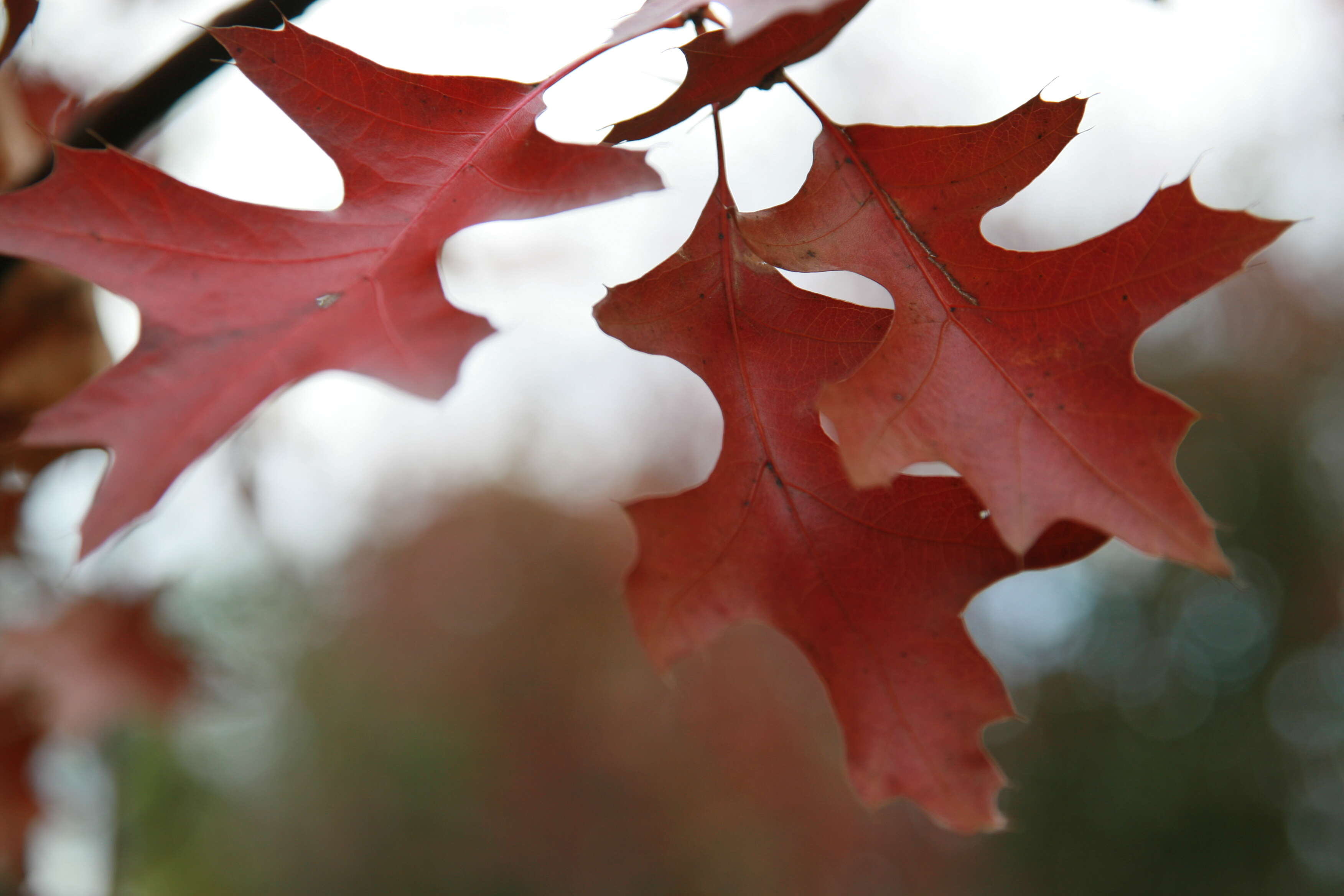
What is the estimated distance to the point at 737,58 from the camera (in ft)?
1.60

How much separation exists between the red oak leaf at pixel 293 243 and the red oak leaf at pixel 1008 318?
19 centimetres

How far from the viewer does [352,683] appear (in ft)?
22.8

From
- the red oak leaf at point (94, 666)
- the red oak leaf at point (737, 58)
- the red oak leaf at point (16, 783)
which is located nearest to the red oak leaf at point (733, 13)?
the red oak leaf at point (737, 58)

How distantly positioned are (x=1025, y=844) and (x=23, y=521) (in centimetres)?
827

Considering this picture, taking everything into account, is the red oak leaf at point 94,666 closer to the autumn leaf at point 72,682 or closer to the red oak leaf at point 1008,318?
the autumn leaf at point 72,682

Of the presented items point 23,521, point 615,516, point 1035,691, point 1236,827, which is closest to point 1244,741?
point 1236,827

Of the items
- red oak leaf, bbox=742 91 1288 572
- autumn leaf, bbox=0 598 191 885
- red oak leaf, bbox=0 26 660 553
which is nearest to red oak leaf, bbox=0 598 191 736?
autumn leaf, bbox=0 598 191 885

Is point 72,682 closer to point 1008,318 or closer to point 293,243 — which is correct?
point 293,243

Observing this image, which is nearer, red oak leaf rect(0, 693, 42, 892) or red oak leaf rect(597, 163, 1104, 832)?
red oak leaf rect(597, 163, 1104, 832)

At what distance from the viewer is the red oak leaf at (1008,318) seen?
20.4 inches

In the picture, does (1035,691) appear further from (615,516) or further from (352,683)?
(352,683)

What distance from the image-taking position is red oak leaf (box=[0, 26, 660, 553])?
0.44 metres

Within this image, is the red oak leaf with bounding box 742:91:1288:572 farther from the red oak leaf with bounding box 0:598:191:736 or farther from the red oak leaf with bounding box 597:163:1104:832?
the red oak leaf with bounding box 0:598:191:736

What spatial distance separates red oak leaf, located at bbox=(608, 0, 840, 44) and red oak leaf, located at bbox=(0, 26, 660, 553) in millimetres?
89
